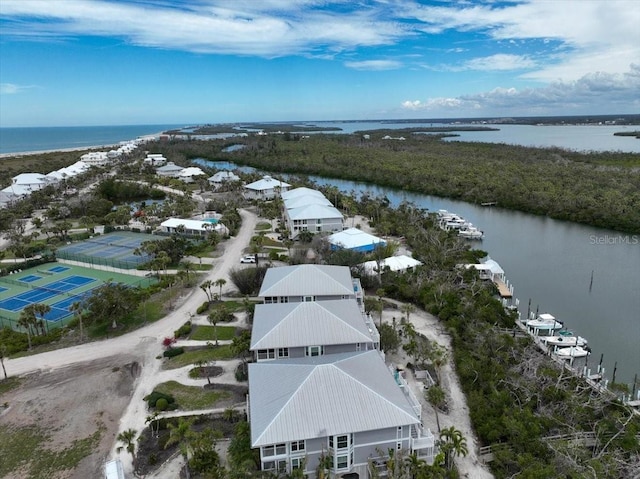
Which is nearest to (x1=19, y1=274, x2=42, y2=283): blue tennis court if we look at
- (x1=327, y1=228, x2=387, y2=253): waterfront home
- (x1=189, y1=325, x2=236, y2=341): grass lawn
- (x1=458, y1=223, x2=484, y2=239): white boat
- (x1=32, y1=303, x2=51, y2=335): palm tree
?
(x1=32, y1=303, x2=51, y2=335): palm tree

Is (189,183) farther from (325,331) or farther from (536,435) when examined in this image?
(536,435)

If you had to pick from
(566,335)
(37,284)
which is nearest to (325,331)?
(566,335)

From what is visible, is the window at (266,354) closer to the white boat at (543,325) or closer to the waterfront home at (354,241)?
the white boat at (543,325)

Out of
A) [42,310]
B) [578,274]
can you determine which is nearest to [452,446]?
[42,310]

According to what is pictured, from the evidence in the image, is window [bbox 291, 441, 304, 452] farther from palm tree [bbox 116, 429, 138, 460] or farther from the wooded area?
the wooded area

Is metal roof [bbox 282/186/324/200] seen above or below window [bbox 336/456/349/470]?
above

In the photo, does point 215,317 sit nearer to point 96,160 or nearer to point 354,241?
point 354,241
